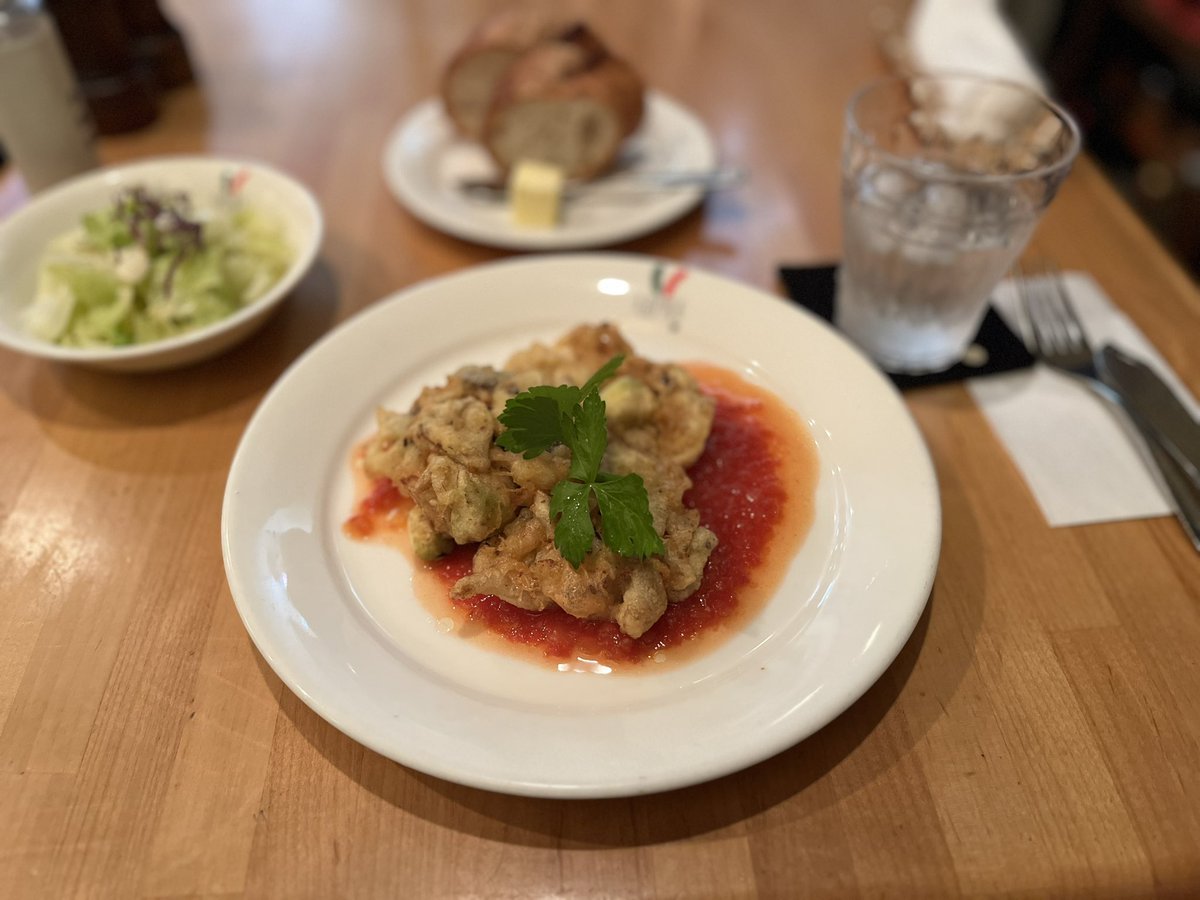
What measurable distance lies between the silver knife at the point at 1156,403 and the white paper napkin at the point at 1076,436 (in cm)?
5

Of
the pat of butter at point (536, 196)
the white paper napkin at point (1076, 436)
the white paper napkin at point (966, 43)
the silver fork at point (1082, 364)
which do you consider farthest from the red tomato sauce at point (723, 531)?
the white paper napkin at point (966, 43)

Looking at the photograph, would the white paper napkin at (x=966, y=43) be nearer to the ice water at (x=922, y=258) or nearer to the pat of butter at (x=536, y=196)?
the ice water at (x=922, y=258)

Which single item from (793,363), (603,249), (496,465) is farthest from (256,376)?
(793,363)

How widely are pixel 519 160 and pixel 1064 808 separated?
2.50 m

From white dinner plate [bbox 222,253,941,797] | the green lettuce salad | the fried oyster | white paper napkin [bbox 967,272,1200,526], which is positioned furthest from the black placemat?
the green lettuce salad

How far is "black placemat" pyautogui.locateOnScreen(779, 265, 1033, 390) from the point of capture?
2.08m

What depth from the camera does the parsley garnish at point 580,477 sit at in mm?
1383

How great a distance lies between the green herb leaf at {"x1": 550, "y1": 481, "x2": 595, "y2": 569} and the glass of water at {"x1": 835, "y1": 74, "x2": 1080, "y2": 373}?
1.12 meters

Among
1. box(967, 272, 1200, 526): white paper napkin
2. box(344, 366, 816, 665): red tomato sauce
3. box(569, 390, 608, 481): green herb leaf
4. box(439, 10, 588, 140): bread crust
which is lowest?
box(967, 272, 1200, 526): white paper napkin

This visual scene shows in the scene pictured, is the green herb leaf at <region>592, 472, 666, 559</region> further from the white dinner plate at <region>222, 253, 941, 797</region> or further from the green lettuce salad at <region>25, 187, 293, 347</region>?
the green lettuce salad at <region>25, 187, 293, 347</region>

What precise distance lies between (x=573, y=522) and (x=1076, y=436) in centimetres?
136

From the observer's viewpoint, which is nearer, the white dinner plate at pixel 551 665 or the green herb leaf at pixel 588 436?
the white dinner plate at pixel 551 665

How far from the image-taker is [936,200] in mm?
1890

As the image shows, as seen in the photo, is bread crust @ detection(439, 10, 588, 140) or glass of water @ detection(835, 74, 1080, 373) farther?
bread crust @ detection(439, 10, 588, 140)
